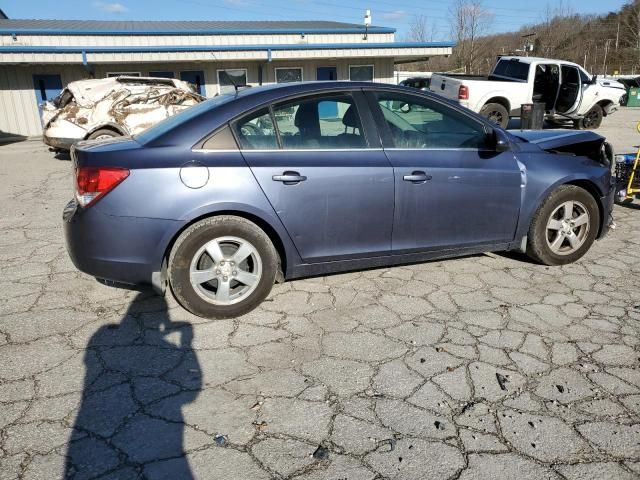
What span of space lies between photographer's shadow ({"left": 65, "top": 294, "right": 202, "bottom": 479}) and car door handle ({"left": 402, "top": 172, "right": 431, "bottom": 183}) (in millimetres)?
1898

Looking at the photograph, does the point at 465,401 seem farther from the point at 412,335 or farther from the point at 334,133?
the point at 334,133

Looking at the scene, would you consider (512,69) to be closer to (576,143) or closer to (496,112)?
(496,112)

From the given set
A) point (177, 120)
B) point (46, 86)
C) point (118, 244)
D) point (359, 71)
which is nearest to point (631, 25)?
point (359, 71)

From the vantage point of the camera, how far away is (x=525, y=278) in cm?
431

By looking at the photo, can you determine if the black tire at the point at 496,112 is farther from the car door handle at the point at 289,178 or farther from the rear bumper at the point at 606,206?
the car door handle at the point at 289,178

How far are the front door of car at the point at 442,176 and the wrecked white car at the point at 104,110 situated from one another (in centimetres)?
714

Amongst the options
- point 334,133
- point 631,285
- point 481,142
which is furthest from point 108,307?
point 631,285

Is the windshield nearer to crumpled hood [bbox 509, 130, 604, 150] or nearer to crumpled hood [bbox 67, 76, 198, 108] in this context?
crumpled hood [bbox 509, 130, 604, 150]

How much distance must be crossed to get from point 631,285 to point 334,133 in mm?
2735

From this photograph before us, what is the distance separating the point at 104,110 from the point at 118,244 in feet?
27.6

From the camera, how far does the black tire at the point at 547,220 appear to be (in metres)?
4.31

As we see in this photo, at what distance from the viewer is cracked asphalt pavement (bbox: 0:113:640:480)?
2275 millimetres

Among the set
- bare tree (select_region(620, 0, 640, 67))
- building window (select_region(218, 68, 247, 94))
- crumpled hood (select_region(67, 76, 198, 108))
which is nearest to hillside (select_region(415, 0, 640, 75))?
bare tree (select_region(620, 0, 640, 67))

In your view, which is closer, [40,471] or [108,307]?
[40,471]
